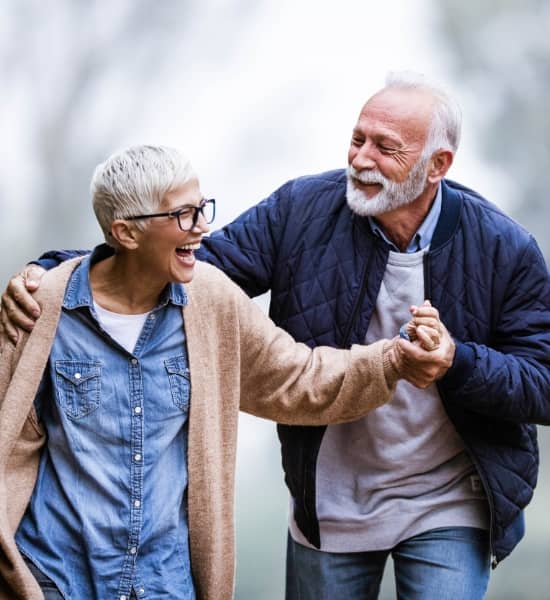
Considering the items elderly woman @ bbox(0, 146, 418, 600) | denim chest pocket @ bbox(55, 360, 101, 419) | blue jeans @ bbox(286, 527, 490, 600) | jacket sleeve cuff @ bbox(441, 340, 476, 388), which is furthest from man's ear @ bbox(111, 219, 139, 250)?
blue jeans @ bbox(286, 527, 490, 600)

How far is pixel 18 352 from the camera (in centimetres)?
317

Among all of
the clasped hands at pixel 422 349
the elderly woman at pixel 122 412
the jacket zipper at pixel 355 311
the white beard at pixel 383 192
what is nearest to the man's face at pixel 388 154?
the white beard at pixel 383 192

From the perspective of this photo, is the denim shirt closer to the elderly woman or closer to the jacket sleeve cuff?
the elderly woman

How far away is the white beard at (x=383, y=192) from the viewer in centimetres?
360

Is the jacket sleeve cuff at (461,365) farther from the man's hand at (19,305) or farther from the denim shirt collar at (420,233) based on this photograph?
the man's hand at (19,305)

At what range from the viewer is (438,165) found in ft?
12.1

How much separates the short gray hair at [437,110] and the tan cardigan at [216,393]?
0.58 meters

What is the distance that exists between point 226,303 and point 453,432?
2.32 feet

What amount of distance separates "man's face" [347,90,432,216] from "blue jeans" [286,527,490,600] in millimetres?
815

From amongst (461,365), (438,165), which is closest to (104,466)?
(461,365)

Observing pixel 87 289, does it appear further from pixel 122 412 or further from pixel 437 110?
pixel 437 110

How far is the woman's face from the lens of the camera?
314 cm

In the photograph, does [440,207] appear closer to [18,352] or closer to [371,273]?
[371,273]

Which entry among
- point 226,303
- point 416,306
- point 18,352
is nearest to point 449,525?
point 416,306
